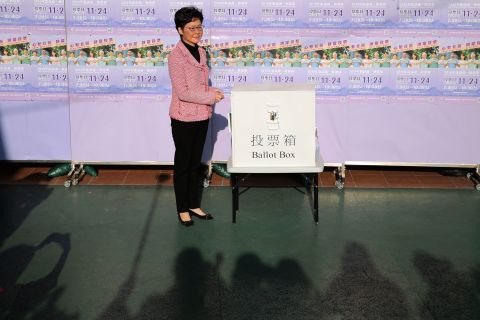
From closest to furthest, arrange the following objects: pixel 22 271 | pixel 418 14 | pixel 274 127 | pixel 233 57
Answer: pixel 22 271 → pixel 274 127 → pixel 418 14 → pixel 233 57

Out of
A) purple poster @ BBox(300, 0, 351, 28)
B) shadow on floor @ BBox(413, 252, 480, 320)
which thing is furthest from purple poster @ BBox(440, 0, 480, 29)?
shadow on floor @ BBox(413, 252, 480, 320)

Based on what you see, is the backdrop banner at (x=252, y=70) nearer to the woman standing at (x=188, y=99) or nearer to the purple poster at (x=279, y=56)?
the purple poster at (x=279, y=56)

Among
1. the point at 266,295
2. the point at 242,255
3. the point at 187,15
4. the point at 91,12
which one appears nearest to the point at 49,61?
the point at 91,12

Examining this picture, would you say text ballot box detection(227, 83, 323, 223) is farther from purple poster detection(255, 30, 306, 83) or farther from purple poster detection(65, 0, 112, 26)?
purple poster detection(65, 0, 112, 26)

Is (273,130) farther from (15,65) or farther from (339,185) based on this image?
(15,65)

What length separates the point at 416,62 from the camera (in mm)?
A: 6988

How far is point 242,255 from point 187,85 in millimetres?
1461

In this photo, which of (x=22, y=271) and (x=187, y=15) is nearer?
(x=22, y=271)

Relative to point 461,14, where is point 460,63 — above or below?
below

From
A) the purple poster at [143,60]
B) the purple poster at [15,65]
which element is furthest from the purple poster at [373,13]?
the purple poster at [15,65]

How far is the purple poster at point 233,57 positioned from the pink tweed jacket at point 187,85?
113 centimetres

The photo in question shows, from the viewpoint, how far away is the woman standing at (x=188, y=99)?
223 inches

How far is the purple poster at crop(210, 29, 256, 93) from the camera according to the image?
693cm

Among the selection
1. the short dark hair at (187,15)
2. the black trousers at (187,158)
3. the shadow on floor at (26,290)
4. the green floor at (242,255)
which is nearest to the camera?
the shadow on floor at (26,290)
